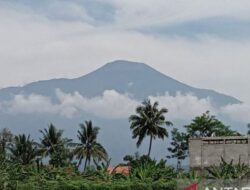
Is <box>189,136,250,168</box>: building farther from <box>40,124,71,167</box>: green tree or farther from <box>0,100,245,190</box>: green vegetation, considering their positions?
<box>40,124,71,167</box>: green tree

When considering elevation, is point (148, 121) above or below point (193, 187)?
above

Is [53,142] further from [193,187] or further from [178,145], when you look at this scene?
[193,187]

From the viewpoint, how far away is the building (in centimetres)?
5138

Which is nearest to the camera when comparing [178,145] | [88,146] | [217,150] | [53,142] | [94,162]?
[217,150]

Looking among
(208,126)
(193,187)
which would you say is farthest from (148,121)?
(193,187)

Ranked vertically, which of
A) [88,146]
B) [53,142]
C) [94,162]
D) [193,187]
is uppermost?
[53,142]

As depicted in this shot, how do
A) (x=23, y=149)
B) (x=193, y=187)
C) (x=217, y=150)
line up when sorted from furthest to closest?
(x=23, y=149)
(x=217, y=150)
(x=193, y=187)

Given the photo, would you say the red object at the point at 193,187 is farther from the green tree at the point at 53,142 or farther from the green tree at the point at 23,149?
the green tree at the point at 23,149

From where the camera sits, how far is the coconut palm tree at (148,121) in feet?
232

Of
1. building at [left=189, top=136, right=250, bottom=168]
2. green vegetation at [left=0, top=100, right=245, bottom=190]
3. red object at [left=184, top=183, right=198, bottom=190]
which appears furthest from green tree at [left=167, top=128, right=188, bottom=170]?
red object at [left=184, top=183, right=198, bottom=190]

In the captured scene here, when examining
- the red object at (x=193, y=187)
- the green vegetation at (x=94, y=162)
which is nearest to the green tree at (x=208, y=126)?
the green vegetation at (x=94, y=162)

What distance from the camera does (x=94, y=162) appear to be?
200 ft

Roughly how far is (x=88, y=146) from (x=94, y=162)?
31.8ft

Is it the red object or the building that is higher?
the building
